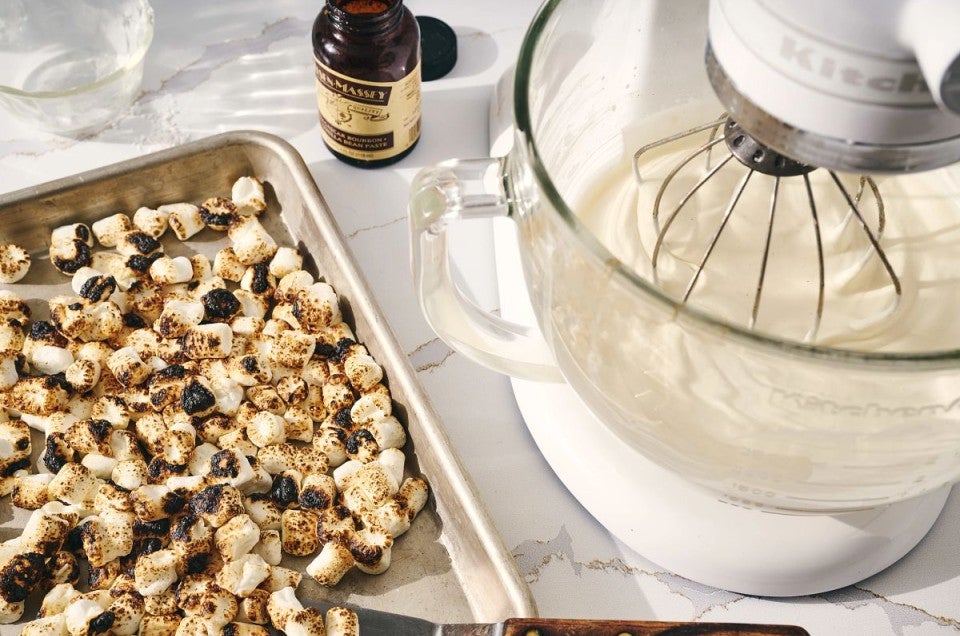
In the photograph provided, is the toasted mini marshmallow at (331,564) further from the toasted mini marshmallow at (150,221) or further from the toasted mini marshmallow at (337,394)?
the toasted mini marshmallow at (150,221)

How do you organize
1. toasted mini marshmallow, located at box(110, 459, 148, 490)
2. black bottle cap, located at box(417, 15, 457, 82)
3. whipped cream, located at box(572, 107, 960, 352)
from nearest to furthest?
whipped cream, located at box(572, 107, 960, 352), toasted mini marshmallow, located at box(110, 459, 148, 490), black bottle cap, located at box(417, 15, 457, 82)

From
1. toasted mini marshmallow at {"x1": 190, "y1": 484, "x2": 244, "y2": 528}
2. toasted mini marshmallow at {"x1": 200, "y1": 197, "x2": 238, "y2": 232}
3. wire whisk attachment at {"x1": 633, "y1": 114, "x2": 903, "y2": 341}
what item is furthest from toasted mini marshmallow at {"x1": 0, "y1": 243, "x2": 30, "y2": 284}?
wire whisk attachment at {"x1": 633, "y1": 114, "x2": 903, "y2": 341}

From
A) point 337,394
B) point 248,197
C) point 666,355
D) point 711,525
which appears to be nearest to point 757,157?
point 666,355

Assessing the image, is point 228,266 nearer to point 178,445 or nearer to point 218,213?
point 218,213

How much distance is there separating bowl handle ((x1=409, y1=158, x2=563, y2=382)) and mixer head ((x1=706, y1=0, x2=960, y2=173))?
15 cm

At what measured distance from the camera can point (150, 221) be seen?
29.7 inches

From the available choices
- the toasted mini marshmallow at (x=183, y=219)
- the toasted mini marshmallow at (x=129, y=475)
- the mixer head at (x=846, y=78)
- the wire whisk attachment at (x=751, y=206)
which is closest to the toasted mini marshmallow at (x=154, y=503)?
the toasted mini marshmallow at (x=129, y=475)

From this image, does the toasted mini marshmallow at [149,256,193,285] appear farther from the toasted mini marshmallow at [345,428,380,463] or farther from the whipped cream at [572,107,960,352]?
the whipped cream at [572,107,960,352]

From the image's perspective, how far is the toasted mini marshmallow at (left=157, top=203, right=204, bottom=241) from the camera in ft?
2.48

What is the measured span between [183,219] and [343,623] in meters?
0.34

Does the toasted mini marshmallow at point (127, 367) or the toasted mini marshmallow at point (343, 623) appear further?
the toasted mini marshmallow at point (127, 367)

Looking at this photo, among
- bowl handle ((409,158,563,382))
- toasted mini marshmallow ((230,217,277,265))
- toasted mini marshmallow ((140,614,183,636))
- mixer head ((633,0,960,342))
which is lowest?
toasted mini marshmallow ((140,614,183,636))

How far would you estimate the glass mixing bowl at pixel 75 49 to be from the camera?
0.83 metres

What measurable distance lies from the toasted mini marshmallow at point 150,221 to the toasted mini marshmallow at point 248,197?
0.18 ft
